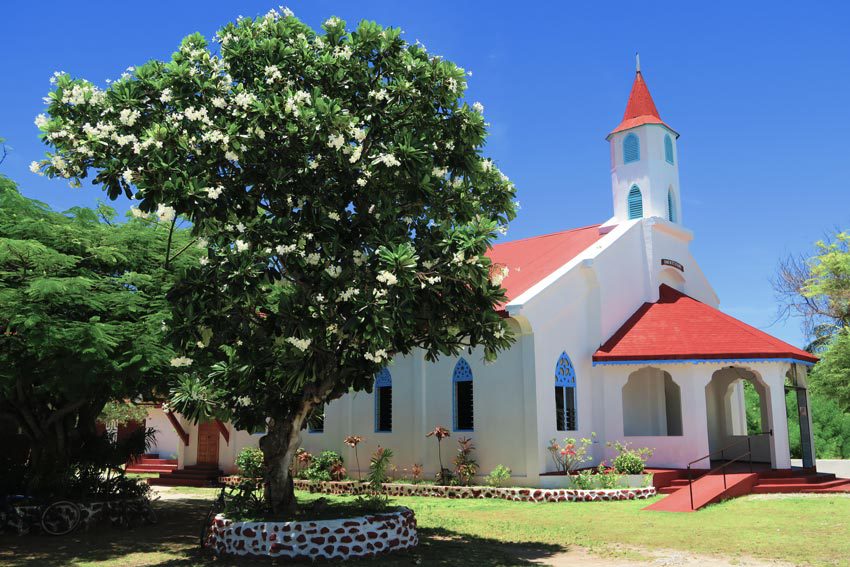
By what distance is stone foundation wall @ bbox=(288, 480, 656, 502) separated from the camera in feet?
61.9

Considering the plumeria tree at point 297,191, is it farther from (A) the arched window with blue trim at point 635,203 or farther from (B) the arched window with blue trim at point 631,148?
(B) the arched window with blue trim at point 631,148

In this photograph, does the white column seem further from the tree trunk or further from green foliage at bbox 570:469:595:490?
the tree trunk

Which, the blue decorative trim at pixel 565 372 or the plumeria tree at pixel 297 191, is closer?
the plumeria tree at pixel 297 191

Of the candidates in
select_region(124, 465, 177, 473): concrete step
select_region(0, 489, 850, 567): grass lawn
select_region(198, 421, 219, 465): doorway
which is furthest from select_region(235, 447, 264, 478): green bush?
select_region(124, 465, 177, 473): concrete step

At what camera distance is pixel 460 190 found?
1267cm

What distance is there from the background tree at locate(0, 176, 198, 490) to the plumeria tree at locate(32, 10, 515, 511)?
111cm

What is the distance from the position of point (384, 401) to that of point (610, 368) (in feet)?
24.1

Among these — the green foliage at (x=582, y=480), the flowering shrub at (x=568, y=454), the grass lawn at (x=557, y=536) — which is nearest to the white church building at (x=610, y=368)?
the flowering shrub at (x=568, y=454)

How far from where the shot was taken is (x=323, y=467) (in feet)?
76.9

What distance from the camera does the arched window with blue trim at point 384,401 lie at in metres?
24.0

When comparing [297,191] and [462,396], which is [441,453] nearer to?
[462,396]

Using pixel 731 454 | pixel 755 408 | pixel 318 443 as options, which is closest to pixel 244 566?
pixel 318 443

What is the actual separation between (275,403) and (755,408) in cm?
3175

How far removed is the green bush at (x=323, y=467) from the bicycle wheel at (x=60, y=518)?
895 centimetres
